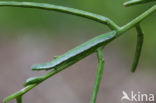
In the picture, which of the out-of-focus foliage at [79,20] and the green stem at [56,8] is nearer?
the green stem at [56,8]

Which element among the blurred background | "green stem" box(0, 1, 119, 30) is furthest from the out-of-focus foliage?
"green stem" box(0, 1, 119, 30)

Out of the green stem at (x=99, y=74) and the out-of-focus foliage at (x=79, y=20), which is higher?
the green stem at (x=99, y=74)

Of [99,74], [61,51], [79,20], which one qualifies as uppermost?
[99,74]

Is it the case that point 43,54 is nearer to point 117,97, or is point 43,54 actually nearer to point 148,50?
point 117,97

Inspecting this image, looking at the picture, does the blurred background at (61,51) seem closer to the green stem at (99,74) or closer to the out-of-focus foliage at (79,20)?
the out-of-focus foliage at (79,20)

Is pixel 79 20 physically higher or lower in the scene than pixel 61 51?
higher

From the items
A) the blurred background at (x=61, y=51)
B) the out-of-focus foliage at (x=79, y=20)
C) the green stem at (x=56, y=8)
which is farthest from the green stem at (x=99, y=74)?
the blurred background at (x=61, y=51)

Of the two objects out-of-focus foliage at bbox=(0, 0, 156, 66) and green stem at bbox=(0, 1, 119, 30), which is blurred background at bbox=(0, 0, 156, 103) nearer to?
out-of-focus foliage at bbox=(0, 0, 156, 66)

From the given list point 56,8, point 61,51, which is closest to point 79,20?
point 61,51

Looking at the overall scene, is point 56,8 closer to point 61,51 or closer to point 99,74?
point 99,74
